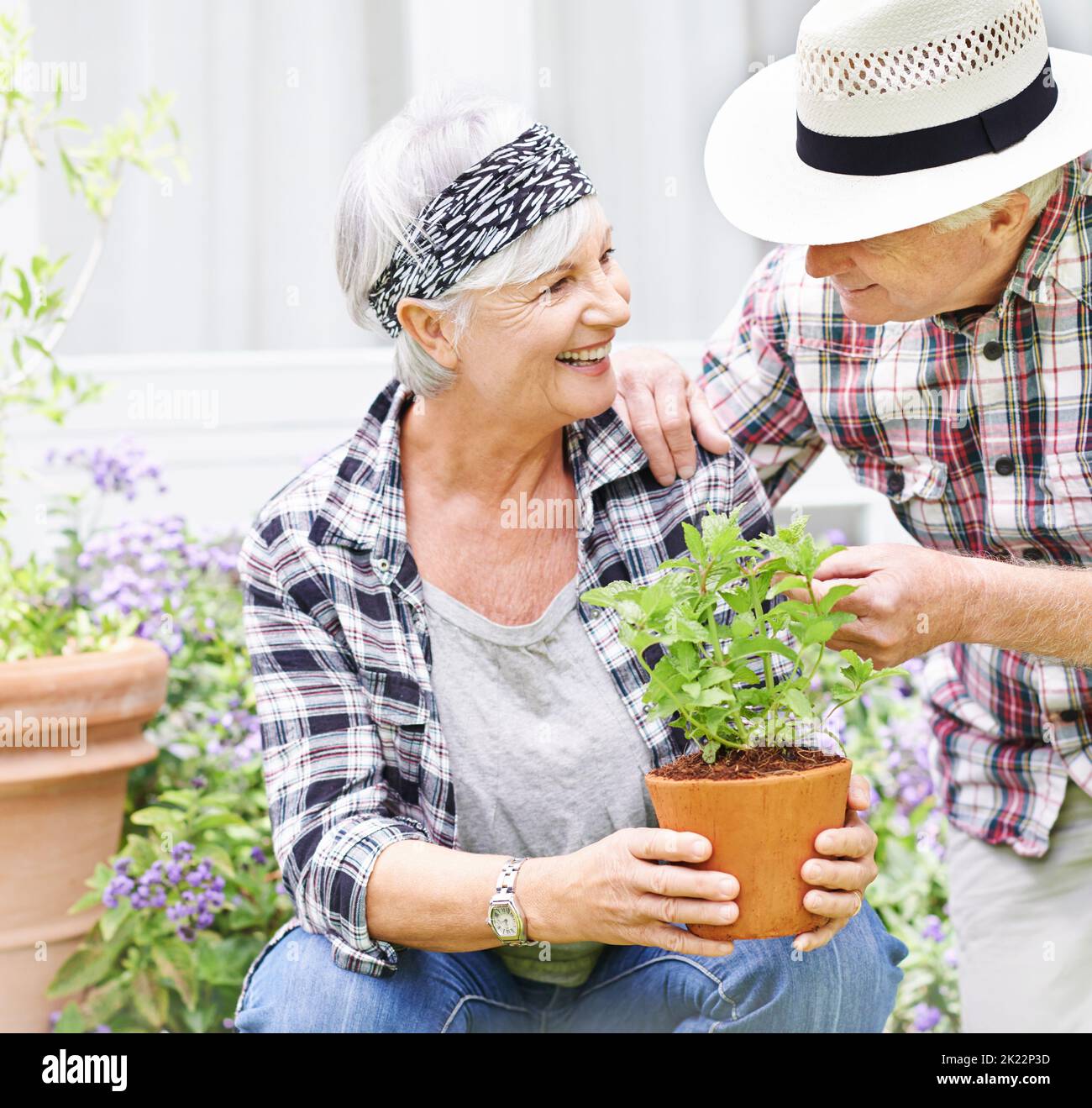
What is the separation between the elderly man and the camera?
5.81 feet

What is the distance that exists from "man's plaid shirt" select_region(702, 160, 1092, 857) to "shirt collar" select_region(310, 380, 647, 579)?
0.31 metres

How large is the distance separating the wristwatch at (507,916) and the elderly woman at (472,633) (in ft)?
0.17

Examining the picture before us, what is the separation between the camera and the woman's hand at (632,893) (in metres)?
1.57

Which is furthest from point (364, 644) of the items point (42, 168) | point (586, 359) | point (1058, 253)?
point (42, 168)

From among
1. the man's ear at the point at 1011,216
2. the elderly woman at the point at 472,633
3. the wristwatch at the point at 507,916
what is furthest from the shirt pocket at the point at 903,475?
the wristwatch at the point at 507,916

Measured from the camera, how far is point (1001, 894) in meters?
2.46

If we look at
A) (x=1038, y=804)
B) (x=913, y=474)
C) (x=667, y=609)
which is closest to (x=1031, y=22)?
(x=913, y=474)

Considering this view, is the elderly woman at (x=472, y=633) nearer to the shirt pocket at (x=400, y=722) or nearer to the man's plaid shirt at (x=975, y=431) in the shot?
the shirt pocket at (x=400, y=722)

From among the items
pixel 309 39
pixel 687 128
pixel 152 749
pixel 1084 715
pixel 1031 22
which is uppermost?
pixel 309 39

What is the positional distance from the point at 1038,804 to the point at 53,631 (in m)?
2.11

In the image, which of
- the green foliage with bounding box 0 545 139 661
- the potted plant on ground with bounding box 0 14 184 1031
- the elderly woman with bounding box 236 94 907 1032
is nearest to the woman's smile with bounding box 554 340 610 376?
the elderly woman with bounding box 236 94 907 1032
